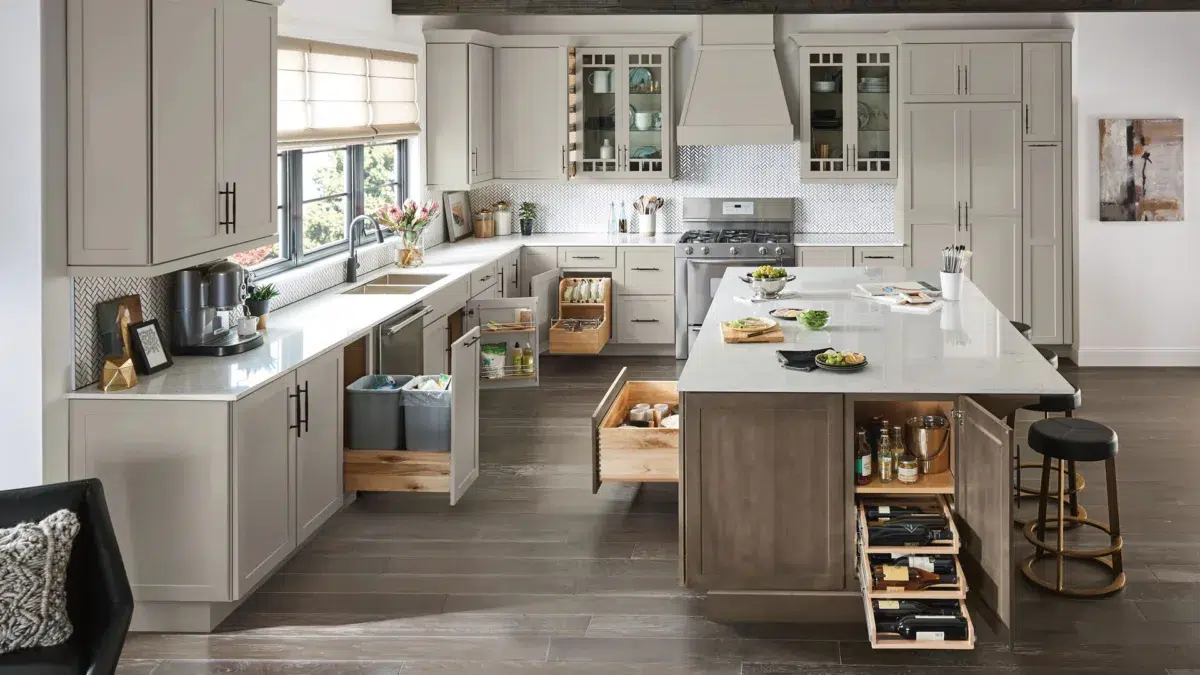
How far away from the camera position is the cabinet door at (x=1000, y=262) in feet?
28.9

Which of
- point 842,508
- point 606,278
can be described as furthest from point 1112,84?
point 842,508

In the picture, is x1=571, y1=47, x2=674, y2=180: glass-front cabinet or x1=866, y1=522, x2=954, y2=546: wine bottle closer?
x1=866, y1=522, x2=954, y2=546: wine bottle

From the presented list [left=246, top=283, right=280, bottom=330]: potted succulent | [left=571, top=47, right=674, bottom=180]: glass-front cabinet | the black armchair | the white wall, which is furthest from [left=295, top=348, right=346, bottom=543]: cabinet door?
the white wall

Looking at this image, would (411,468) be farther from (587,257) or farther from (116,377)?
(587,257)

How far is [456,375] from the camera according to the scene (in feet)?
16.7

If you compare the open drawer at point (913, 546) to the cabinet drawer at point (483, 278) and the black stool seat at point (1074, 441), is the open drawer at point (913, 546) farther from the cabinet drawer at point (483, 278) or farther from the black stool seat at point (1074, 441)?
the cabinet drawer at point (483, 278)

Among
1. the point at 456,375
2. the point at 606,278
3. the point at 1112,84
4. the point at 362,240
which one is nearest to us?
the point at 456,375

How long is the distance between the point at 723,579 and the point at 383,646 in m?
1.12

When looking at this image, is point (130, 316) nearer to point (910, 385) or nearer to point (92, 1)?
point (92, 1)

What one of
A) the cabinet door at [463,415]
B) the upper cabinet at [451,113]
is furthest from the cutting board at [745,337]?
the upper cabinet at [451,113]

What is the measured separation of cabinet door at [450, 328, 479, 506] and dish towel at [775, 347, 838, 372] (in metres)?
1.40

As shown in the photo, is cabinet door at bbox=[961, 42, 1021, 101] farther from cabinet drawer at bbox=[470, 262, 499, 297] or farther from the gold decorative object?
the gold decorative object

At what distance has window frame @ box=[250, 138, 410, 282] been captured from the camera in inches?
249

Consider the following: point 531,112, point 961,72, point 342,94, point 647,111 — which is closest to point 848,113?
point 961,72
